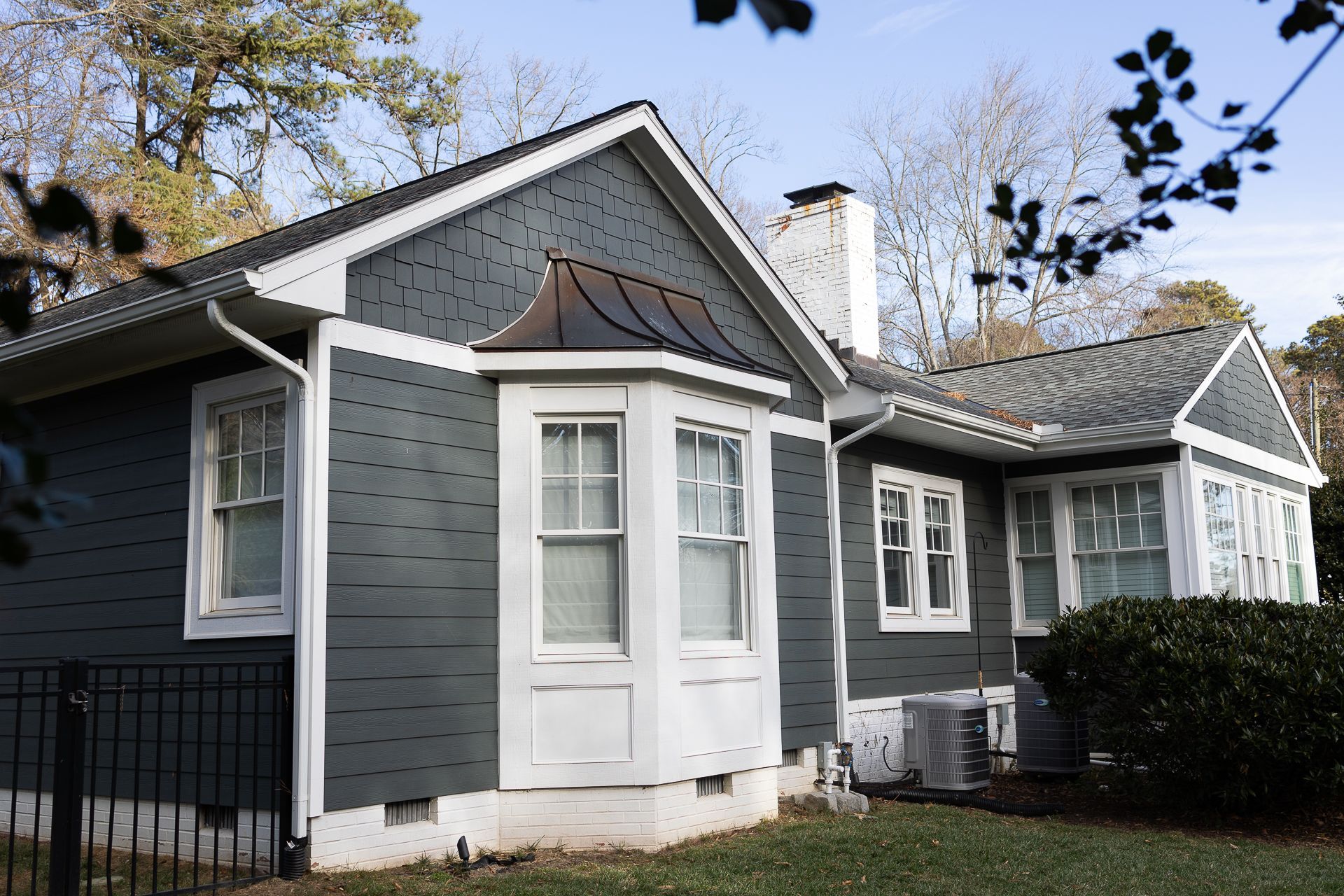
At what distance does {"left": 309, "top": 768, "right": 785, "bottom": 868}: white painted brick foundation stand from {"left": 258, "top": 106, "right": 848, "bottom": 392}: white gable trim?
9.89 ft

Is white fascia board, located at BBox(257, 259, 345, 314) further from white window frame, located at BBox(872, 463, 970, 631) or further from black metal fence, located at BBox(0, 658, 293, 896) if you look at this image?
white window frame, located at BBox(872, 463, 970, 631)

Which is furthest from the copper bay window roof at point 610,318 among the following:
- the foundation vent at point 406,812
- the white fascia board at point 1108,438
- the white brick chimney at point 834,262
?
the white fascia board at point 1108,438

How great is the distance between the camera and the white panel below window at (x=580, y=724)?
7422mm

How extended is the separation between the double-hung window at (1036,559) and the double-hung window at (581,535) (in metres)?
6.56

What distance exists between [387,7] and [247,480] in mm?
17619

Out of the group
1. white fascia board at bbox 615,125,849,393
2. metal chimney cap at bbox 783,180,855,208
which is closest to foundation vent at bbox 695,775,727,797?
white fascia board at bbox 615,125,849,393

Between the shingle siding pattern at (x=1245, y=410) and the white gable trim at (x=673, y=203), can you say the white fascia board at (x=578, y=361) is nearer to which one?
the white gable trim at (x=673, y=203)

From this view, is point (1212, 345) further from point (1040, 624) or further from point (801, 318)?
point (801, 318)

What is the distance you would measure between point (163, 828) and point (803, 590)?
4.96m

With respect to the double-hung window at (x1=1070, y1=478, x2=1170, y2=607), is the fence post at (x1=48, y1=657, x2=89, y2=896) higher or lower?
lower

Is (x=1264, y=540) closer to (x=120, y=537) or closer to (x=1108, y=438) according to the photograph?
(x=1108, y=438)

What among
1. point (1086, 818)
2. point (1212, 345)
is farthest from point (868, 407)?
point (1212, 345)

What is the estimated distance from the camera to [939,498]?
12000 millimetres

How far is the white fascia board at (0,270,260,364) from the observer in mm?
6172
